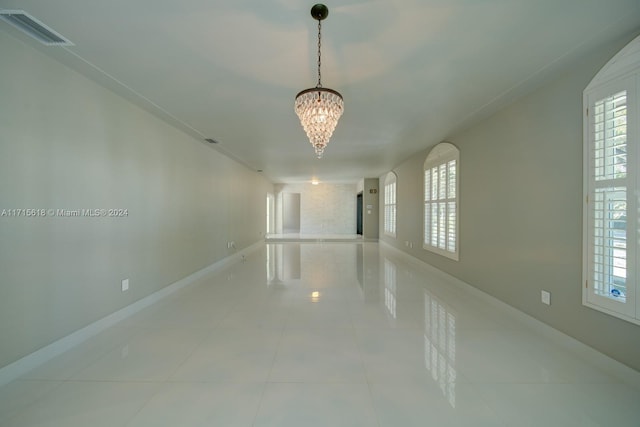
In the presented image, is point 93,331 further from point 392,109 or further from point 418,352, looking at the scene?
point 392,109

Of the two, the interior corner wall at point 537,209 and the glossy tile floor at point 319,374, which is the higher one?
the interior corner wall at point 537,209

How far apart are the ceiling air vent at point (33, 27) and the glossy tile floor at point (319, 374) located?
252cm

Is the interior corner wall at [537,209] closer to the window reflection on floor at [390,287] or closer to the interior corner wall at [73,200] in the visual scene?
the window reflection on floor at [390,287]

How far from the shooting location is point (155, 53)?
2.12 metres

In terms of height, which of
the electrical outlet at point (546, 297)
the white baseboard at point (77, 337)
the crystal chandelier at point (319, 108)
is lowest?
the white baseboard at point (77, 337)

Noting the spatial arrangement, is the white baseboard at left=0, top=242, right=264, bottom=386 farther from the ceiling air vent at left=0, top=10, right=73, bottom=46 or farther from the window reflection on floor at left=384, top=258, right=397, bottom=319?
the window reflection on floor at left=384, top=258, right=397, bottom=319

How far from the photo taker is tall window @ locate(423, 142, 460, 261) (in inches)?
175

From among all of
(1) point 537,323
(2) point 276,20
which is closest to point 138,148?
(2) point 276,20

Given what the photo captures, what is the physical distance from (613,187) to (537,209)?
761 millimetres

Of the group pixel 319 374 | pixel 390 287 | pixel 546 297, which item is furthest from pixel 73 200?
pixel 546 297

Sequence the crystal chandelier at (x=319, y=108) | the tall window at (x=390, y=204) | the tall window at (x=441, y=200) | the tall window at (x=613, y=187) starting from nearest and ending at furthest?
the tall window at (x=613, y=187) < the crystal chandelier at (x=319, y=108) < the tall window at (x=441, y=200) < the tall window at (x=390, y=204)

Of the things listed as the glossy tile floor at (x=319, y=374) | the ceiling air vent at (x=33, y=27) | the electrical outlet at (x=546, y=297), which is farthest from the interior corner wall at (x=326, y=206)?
the ceiling air vent at (x=33, y=27)

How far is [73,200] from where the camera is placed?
2.44 meters

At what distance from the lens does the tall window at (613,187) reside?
73.5 inches
